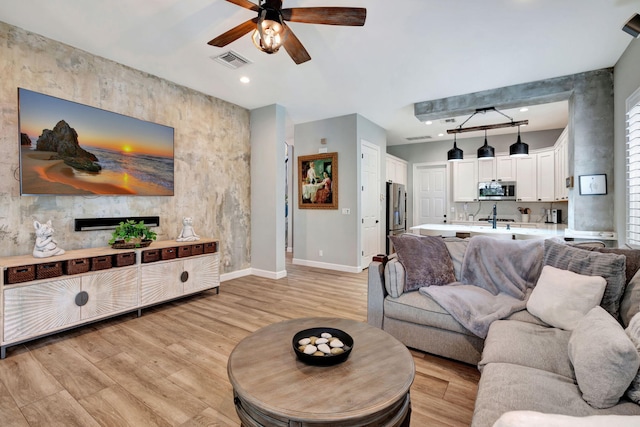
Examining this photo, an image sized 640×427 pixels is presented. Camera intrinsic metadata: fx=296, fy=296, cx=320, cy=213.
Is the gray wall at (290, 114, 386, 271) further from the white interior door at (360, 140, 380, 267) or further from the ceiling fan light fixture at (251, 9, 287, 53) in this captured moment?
the ceiling fan light fixture at (251, 9, 287, 53)

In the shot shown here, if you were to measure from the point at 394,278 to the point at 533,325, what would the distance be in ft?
3.11

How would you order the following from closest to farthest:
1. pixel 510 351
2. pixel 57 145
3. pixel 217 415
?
pixel 510 351 → pixel 217 415 → pixel 57 145

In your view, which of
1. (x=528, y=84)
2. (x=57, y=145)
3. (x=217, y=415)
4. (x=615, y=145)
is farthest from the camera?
(x=528, y=84)

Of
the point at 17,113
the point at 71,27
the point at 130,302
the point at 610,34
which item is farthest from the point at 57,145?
the point at 610,34

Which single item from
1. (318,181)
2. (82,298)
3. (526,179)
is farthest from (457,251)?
(526,179)

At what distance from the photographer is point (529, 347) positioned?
1573 millimetres

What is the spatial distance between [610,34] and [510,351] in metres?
3.25

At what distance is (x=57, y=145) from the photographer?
2.90m

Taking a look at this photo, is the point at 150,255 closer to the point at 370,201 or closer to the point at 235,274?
the point at 235,274

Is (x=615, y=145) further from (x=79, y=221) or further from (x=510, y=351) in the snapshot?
(x=79, y=221)

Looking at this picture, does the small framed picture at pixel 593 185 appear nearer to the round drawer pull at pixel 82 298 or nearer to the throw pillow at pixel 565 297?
the throw pillow at pixel 565 297

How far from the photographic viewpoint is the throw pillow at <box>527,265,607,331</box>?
1.73 meters

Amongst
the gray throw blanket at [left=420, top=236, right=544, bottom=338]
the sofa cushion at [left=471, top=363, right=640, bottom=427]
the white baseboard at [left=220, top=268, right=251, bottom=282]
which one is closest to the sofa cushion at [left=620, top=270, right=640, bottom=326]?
the gray throw blanket at [left=420, top=236, right=544, bottom=338]

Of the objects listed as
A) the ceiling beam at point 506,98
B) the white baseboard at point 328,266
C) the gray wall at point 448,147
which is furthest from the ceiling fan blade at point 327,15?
the gray wall at point 448,147
